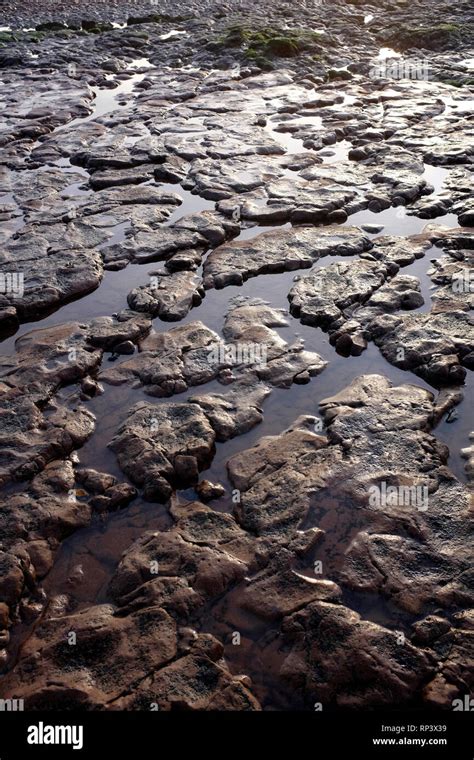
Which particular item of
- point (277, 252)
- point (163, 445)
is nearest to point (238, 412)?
point (163, 445)

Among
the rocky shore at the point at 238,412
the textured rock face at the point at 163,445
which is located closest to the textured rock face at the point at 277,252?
the rocky shore at the point at 238,412

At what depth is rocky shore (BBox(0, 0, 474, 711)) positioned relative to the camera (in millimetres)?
4301

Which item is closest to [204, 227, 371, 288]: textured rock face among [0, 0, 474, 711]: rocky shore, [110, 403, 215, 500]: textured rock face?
[0, 0, 474, 711]: rocky shore

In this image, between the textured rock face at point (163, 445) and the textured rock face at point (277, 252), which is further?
the textured rock face at point (277, 252)

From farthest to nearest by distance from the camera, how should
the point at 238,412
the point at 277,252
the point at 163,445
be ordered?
the point at 277,252 → the point at 238,412 → the point at 163,445

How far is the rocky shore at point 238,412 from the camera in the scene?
4.30 metres

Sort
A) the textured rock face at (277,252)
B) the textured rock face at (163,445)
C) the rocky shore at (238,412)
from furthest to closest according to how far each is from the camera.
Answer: the textured rock face at (277,252), the textured rock face at (163,445), the rocky shore at (238,412)

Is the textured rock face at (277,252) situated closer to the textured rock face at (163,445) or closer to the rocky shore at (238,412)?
the rocky shore at (238,412)

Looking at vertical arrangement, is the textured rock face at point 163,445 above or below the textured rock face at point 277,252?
below

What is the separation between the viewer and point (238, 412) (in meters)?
6.20

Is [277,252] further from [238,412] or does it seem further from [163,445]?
[163,445]

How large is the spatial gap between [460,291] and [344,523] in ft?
12.7

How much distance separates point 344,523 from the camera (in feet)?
16.8

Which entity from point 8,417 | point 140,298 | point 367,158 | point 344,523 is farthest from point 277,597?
point 367,158
